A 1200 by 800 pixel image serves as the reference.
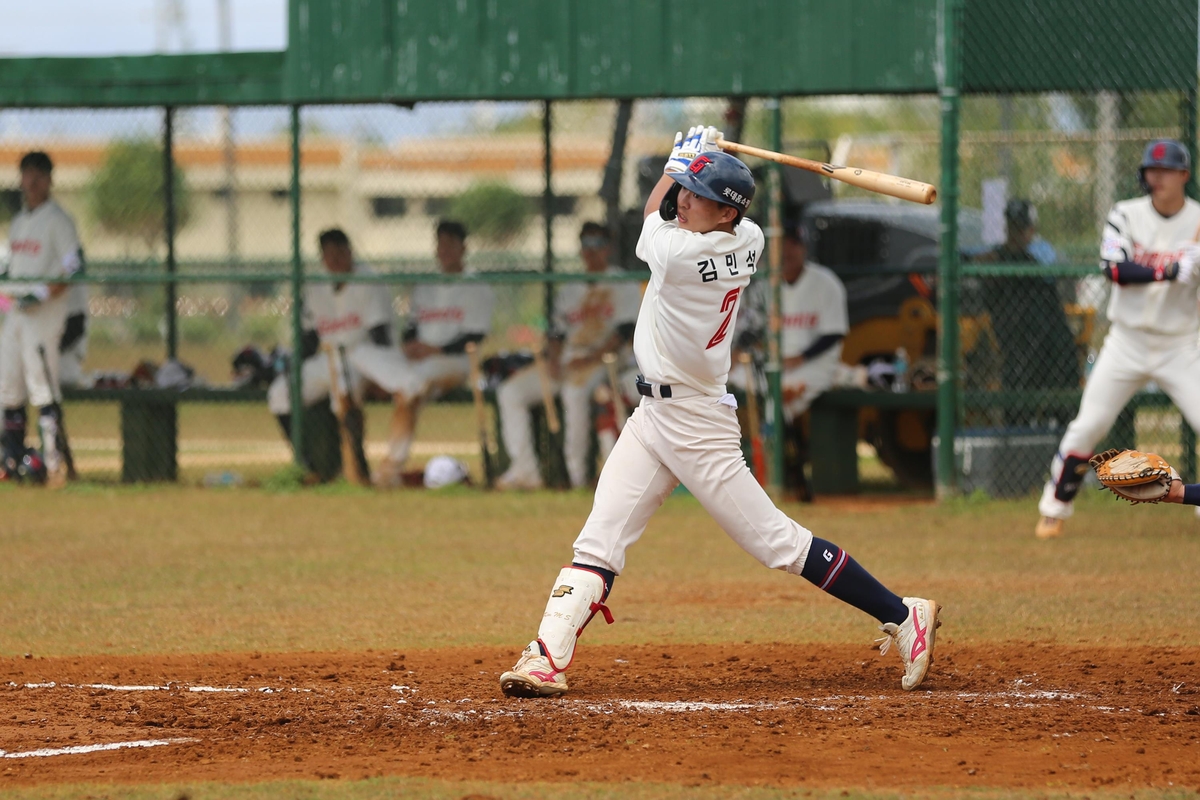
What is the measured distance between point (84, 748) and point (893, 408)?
8.34m

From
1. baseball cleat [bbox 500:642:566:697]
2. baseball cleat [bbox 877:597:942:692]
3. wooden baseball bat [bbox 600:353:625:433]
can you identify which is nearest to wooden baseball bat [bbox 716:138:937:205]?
baseball cleat [bbox 877:597:942:692]

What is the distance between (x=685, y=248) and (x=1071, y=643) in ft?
8.24

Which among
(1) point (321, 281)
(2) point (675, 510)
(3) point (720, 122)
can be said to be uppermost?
(3) point (720, 122)

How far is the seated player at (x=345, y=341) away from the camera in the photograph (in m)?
12.3

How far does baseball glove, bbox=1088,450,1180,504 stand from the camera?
534 centimetres

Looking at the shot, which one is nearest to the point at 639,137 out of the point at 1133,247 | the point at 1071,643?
the point at 1133,247

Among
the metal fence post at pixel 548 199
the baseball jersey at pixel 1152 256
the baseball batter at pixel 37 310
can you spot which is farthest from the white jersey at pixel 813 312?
the baseball batter at pixel 37 310

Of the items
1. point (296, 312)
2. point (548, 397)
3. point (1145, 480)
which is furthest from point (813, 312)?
point (1145, 480)

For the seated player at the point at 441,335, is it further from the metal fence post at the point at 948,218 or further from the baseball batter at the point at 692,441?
the baseball batter at the point at 692,441

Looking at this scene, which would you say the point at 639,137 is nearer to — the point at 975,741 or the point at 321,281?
the point at 321,281

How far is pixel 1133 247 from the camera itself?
29.2ft

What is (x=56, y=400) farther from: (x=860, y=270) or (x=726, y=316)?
(x=726, y=316)

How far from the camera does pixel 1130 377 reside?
889 cm

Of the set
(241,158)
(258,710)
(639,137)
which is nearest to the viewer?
(258,710)
